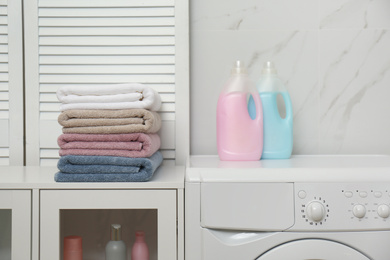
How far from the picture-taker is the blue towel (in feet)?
3.43

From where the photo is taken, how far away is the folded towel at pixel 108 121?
42.4 inches

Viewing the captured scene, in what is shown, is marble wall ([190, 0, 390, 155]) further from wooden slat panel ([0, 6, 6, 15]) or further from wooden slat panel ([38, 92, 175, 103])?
wooden slat panel ([0, 6, 6, 15])

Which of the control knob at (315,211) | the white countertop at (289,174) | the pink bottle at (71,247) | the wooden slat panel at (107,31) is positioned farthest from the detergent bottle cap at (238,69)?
the pink bottle at (71,247)

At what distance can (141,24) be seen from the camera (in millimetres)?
1403

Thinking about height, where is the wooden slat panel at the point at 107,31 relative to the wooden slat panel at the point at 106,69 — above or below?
above

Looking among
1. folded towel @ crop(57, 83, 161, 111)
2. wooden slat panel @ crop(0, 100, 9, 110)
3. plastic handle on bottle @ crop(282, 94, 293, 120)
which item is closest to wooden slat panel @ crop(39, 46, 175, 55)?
wooden slat panel @ crop(0, 100, 9, 110)

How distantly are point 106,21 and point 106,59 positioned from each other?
0.43 ft

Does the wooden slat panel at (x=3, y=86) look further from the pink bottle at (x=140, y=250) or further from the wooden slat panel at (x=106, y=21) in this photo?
the pink bottle at (x=140, y=250)

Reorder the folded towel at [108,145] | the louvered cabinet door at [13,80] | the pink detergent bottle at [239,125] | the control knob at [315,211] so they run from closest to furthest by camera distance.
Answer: the control knob at [315,211]
the folded towel at [108,145]
the pink detergent bottle at [239,125]
the louvered cabinet door at [13,80]

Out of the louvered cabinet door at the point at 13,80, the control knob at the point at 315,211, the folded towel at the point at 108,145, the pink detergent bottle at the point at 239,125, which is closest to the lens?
the control knob at the point at 315,211

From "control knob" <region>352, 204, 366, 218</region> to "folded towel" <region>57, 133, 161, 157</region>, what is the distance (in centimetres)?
53

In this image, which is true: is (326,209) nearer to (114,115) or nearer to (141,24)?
(114,115)

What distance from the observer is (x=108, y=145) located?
1.08 meters

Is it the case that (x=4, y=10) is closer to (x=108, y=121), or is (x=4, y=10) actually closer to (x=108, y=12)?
(x=108, y=12)
